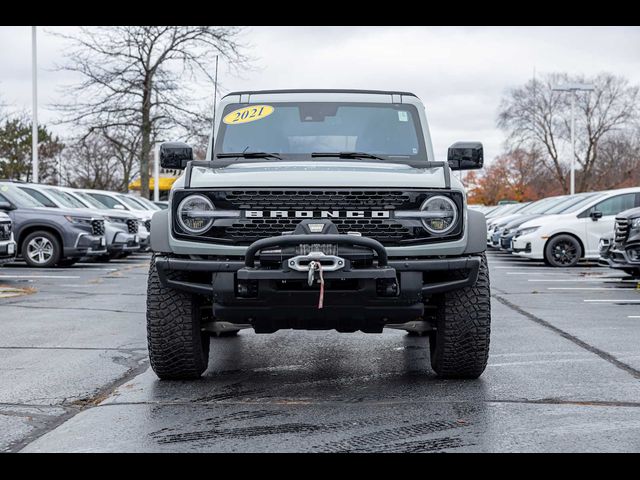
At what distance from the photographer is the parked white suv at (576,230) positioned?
58.9 ft

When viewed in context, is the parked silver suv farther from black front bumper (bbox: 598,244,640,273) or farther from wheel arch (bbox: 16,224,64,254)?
black front bumper (bbox: 598,244,640,273)

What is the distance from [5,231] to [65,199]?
528 centimetres

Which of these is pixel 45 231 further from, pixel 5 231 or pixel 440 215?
pixel 440 215

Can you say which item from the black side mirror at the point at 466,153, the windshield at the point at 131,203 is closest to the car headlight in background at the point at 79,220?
the windshield at the point at 131,203

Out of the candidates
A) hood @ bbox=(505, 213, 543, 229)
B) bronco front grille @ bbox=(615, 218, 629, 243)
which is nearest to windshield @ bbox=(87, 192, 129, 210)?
hood @ bbox=(505, 213, 543, 229)

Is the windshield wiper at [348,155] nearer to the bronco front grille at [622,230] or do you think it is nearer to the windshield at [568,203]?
the bronco front grille at [622,230]

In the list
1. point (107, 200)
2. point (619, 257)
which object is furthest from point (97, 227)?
point (619, 257)

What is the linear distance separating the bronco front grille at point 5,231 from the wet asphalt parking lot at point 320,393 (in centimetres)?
384

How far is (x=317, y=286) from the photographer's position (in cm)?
499

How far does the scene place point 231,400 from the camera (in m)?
5.25

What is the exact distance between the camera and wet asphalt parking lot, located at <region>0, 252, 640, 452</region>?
430 cm

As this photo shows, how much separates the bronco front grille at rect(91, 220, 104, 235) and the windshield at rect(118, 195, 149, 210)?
5.90m

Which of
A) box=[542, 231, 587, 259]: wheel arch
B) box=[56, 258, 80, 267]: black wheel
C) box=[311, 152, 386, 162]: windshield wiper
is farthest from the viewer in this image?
box=[542, 231, 587, 259]: wheel arch
